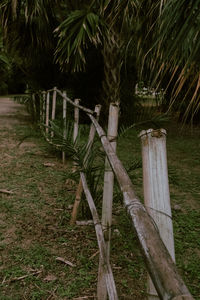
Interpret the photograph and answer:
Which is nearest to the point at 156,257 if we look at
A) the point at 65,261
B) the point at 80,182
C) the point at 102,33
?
the point at 65,261

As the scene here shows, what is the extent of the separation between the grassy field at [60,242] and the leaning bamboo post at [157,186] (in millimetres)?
283

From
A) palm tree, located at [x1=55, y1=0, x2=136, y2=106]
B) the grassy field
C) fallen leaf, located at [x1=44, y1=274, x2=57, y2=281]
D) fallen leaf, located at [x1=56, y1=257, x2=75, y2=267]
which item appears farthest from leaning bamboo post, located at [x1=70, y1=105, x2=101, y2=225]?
palm tree, located at [x1=55, y1=0, x2=136, y2=106]

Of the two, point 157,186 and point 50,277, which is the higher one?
point 157,186

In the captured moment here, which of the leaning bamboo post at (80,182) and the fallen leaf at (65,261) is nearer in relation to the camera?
the fallen leaf at (65,261)

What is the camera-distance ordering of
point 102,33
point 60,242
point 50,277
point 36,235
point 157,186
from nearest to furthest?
point 157,186 → point 50,277 → point 60,242 → point 36,235 → point 102,33

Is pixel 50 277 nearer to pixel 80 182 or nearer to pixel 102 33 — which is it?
pixel 80 182

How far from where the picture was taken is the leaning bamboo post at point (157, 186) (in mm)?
916

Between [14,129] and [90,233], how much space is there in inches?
248

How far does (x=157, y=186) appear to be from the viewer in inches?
36.9

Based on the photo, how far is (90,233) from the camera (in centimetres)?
288

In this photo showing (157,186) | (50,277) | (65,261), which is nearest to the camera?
(157,186)

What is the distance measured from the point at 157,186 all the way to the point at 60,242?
1.96 m

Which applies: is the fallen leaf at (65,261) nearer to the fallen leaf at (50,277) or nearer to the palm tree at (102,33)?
the fallen leaf at (50,277)

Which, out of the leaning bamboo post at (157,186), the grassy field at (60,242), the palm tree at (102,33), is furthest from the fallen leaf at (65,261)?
the palm tree at (102,33)
